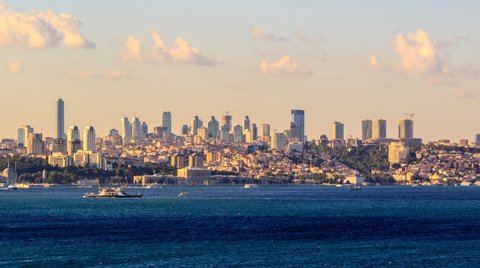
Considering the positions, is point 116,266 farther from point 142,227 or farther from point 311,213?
point 311,213


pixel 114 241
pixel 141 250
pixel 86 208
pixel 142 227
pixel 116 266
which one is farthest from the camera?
pixel 86 208

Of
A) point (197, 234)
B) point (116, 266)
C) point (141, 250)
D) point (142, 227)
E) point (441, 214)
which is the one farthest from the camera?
point (441, 214)

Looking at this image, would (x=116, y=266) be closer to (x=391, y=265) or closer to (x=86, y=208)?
(x=391, y=265)

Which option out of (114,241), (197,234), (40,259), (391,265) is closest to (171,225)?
(197,234)

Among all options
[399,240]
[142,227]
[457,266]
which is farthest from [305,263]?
[142,227]

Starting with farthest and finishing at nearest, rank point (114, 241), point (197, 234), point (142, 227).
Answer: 1. point (142, 227)
2. point (197, 234)
3. point (114, 241)

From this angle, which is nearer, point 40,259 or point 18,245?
point 40,259

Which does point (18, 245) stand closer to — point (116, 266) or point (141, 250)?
point (141, 250)

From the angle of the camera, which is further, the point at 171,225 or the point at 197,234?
the point at 171,225

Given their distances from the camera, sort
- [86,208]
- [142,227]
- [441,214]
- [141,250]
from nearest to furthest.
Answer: [141,250], [142,227], [441,214], [86,208]
